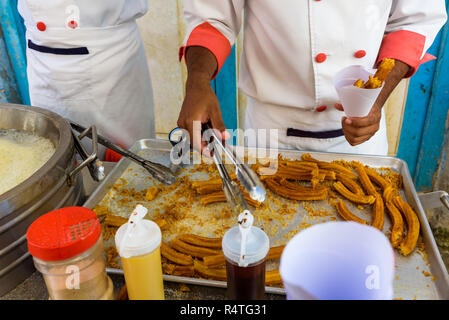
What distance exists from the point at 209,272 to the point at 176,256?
106 mm

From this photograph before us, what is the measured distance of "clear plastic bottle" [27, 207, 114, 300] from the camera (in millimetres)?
666

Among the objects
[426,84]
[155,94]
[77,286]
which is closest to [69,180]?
[77,286]

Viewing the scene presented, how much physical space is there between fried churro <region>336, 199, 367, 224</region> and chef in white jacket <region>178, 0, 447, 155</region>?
0.87 feet

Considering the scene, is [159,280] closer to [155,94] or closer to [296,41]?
[296,41]

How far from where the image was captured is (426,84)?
259 cm

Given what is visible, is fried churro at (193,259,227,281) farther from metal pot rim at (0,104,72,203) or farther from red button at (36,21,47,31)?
red button at (36,21,47,31)

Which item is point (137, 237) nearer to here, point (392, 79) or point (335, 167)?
point (335, 167)

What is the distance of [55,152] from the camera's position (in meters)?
1.07

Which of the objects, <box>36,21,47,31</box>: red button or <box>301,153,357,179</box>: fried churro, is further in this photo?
<box>36,21,47,31</box>: red button

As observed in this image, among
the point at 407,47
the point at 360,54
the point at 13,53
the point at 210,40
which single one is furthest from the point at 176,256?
the point at 13,53

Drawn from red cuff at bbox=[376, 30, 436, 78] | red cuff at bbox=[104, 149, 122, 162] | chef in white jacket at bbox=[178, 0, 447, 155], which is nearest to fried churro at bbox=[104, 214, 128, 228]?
chef in white jacket at bbox=[178, 0, 447, 155]

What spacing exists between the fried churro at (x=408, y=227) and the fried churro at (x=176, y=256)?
60 centimetres

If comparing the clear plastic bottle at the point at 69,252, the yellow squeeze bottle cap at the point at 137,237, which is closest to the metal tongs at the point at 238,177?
the yellow squeeze bottle cap at the point at 137,237

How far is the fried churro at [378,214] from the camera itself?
3.76 ft
